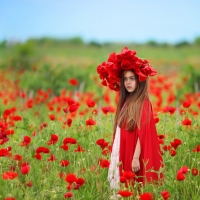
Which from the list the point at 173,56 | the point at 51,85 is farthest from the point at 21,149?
the point at 173,56

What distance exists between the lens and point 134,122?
4.05 m

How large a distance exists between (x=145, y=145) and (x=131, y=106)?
1.23 ft

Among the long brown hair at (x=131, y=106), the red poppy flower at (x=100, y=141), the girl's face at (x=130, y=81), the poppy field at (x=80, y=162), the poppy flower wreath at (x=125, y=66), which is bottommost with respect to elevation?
the poppy field at (x=80, y=162)

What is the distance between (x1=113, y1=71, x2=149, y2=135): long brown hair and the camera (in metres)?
4.04

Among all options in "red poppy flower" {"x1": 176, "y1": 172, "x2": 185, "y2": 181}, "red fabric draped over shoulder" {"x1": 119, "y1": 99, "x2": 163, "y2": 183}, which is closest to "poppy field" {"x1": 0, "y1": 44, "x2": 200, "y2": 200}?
"red poppy flower" {"x1": 176, "y1": 172, "x2": 185, "y2": 181}

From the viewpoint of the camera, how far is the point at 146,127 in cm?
402

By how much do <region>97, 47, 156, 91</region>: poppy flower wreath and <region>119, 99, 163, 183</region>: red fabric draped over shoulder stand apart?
268 mm

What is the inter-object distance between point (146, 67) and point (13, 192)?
158cm

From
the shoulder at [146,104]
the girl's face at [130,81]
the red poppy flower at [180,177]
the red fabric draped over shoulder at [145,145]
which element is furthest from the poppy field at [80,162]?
the girl's face at [130,81]

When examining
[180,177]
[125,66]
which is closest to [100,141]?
[125,66]

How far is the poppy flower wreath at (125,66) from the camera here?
406 centimetres

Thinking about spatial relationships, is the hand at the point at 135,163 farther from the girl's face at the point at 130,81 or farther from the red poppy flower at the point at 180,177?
the red poppy flower at the point at 180,177

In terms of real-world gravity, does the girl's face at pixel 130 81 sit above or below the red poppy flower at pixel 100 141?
above

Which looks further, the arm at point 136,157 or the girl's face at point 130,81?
the girl's face at point 130,81
